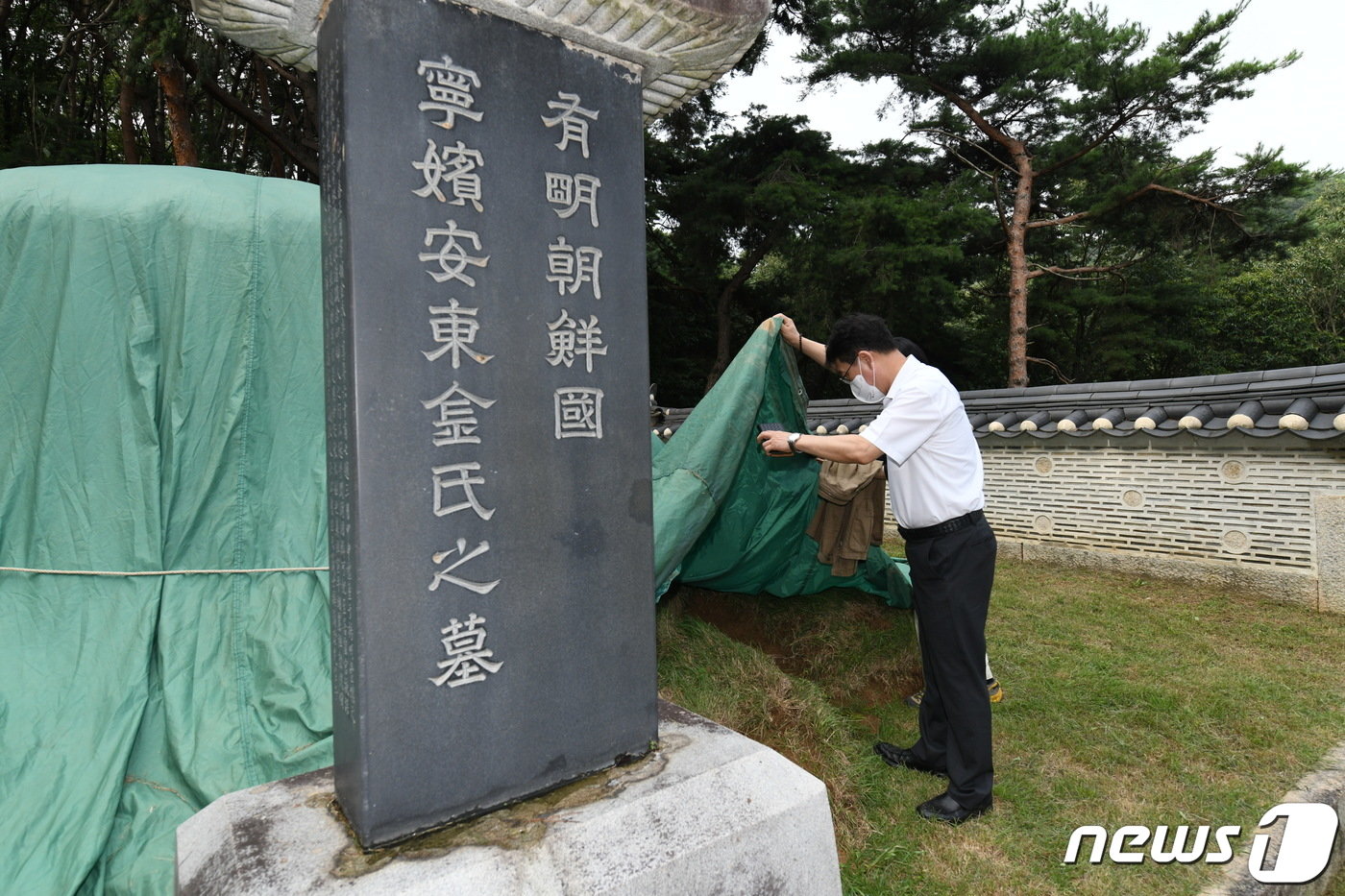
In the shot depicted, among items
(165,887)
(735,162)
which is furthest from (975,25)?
(165,887)

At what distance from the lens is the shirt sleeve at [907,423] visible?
2.90 metres

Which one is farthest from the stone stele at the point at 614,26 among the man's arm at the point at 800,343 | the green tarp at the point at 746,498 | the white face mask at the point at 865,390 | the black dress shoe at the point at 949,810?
the black dress shoe at the point at 949,810

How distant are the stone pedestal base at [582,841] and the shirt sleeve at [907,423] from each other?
1.25 metres

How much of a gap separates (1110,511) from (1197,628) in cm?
208

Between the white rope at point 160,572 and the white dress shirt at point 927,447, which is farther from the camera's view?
the white rope at point 160,572

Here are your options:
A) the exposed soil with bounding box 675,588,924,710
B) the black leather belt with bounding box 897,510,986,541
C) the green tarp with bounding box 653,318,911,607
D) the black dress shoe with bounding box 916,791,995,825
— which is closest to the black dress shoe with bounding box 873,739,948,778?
the black dress shoe with bounding box 916,791,995,825

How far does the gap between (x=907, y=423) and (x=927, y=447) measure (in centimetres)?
17

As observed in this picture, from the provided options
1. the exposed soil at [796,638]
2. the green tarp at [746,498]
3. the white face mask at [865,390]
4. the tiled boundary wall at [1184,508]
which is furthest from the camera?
the tiled boundary wall at [1184,508]

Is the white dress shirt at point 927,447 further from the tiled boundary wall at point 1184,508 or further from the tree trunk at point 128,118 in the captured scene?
the tree trunk at point 128,118

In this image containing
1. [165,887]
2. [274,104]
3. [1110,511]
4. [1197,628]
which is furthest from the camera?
[274,104]

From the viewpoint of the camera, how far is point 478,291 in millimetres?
1899

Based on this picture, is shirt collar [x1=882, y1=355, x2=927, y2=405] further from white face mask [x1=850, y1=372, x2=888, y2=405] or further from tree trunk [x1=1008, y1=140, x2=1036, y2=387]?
tree trunk [x1=1008, y1=140, x2=1036, y2=387]

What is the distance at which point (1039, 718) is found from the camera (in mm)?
4062

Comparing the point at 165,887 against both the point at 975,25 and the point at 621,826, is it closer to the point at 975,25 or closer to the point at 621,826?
the point at 621,826
